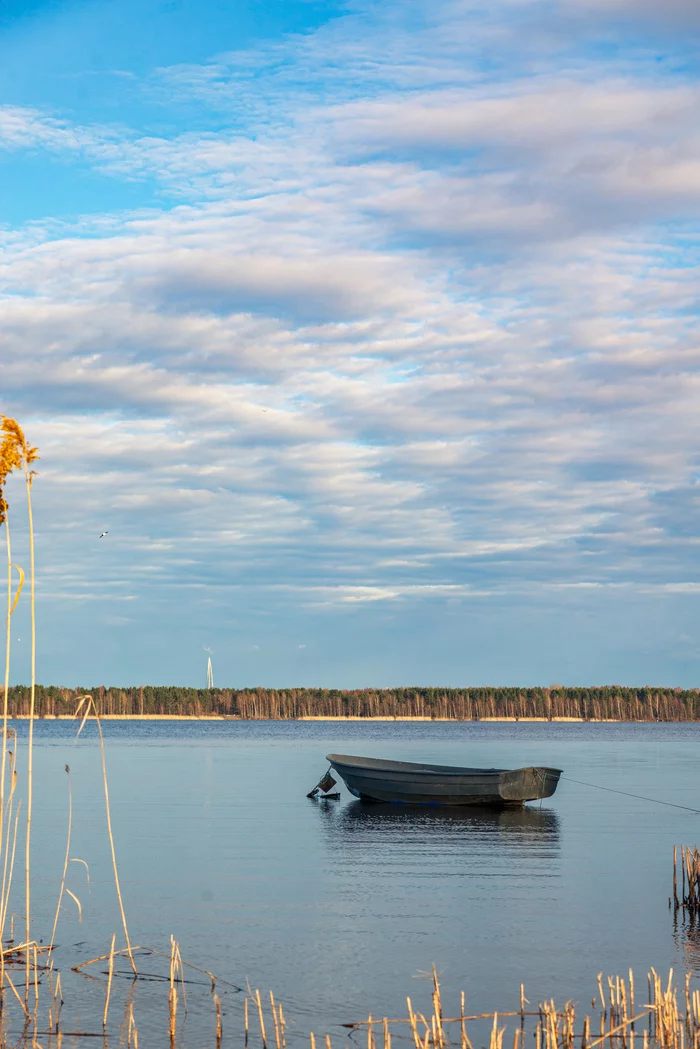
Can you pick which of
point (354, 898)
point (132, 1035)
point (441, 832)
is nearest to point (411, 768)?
point (441, 832)

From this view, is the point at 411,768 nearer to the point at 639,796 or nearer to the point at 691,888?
the point at 639,796

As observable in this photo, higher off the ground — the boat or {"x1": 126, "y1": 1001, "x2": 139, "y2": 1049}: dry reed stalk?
the boat

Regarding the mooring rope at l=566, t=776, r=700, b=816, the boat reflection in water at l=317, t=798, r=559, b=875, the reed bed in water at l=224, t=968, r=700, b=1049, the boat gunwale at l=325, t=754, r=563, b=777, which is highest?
the boat gunwale at l=325, t=754, r=563, b=777

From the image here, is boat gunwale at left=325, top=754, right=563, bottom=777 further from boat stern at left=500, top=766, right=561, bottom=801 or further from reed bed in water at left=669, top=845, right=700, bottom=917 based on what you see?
reed bed in water at left=669, top=845, right=700, bottom=917

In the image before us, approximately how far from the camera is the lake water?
58.2ft

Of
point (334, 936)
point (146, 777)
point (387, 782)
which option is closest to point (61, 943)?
point (334, 936)

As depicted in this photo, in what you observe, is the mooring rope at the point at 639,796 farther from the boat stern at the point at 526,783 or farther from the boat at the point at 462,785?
Result: the boat at the point at 462,785

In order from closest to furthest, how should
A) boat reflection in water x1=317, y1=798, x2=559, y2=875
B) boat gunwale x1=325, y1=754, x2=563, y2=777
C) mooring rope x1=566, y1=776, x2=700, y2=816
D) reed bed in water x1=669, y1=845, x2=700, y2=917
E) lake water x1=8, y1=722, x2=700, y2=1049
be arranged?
lake water x1=8, y1=722, x2=700, y2=1049 → reed bed in water x1=669, y1=845, x2=700, y2=917 → boat reflection in water x1=317, y1=798, x2=559, y2=875 → boat gunwale x1=325, y1=754, x2=563, y2=777 → mooring rope x1=566, y1=776, x2=700, y2=816

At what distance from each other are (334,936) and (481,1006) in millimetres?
5399

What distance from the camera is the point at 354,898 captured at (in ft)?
86.7

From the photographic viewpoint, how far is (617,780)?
230 ft

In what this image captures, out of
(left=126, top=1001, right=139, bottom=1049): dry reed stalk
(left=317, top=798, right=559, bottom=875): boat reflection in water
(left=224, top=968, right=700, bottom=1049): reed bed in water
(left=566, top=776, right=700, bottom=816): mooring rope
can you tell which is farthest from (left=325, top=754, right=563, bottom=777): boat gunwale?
(left=126, top=1001, right=139, bottom=1049): dry reed stalk

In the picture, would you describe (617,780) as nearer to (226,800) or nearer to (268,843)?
(226,800)

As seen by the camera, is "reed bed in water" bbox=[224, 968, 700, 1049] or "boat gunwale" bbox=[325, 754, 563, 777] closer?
"reed bed in water" bbox=[224, 968, 700, 1049]
